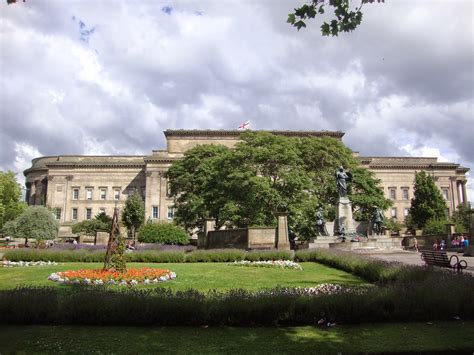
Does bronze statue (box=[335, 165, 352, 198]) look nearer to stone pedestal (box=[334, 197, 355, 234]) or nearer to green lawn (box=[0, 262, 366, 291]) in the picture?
stone pedestal (box=[334, 197, 355, 234])

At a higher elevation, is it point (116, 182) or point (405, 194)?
point (116, 182)

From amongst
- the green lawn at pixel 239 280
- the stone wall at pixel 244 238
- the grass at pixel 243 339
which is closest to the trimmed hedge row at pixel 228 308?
the grass at pixel 243 339

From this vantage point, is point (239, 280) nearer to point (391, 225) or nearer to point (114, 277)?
point (114, 277)

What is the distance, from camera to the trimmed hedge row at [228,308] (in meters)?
7.96

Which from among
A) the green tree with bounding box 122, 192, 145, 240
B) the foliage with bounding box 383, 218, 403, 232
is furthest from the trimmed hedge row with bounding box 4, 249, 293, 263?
the green tree with bounding box 122, 192, 145, 240

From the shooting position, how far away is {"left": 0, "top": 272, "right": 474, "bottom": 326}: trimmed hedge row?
7.96m

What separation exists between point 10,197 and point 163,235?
36.6 m

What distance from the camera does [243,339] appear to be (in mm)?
7074

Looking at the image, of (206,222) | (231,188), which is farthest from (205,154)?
(206,222)

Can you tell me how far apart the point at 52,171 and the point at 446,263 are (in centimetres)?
9191

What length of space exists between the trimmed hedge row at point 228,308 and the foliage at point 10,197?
6228 centimetres

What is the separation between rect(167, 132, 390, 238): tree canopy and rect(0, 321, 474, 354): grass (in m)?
30.1

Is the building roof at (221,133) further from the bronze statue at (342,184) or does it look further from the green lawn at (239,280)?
the green lawn at (239,280)

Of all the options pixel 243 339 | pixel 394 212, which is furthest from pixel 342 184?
pixel 394 212
